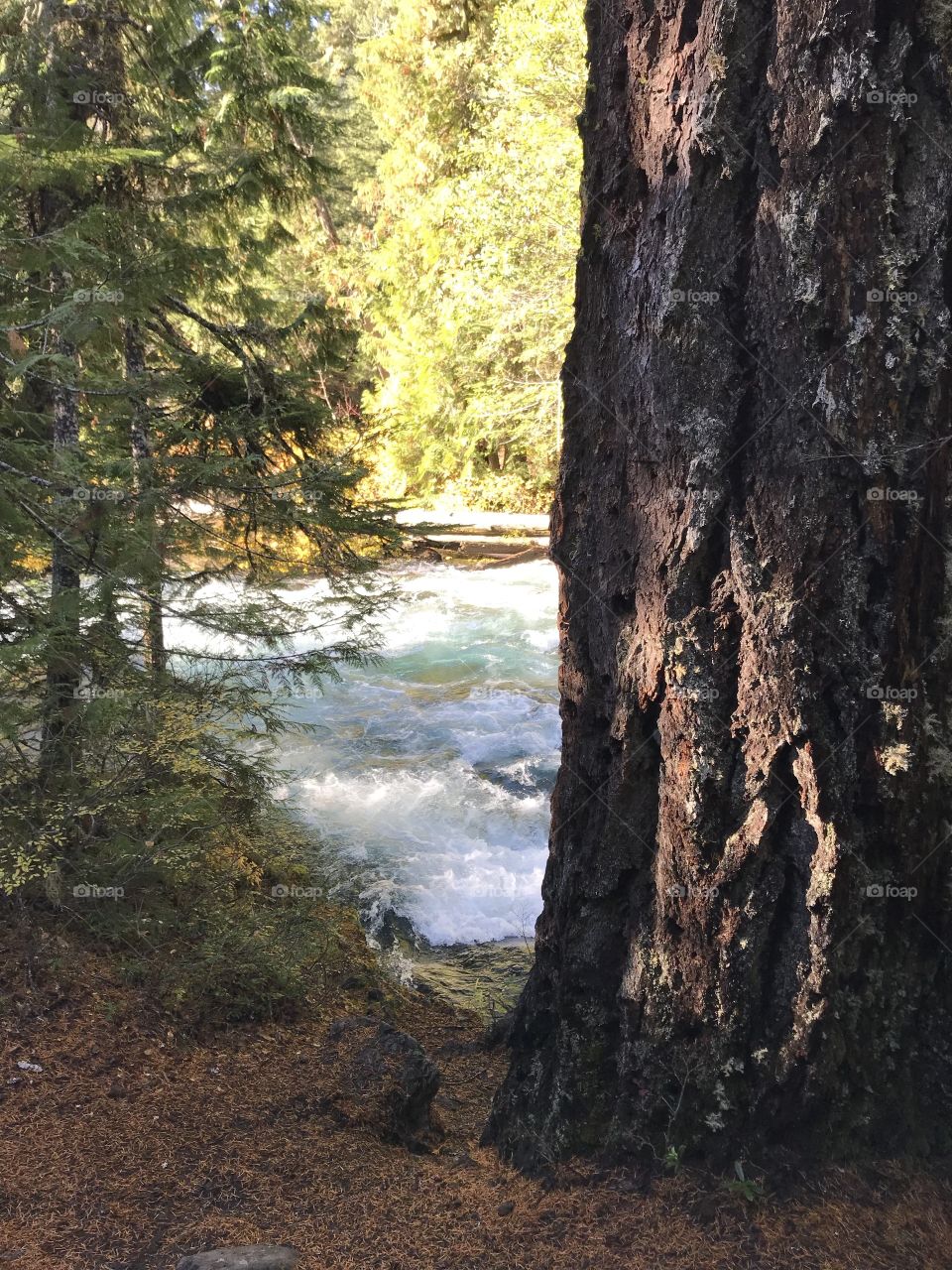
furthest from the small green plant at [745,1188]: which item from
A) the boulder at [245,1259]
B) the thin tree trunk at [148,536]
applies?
the thin tree trunk at [148,536]

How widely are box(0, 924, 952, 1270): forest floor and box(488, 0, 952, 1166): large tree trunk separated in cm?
18

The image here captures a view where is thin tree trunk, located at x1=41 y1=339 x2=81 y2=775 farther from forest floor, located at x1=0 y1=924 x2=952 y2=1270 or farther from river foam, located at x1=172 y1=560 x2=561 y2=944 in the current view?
river foam, located at x1=172 y1=560 x2=561 y2=944

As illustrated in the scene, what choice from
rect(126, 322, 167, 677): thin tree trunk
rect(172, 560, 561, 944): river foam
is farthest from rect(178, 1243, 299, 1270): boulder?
rect(172, 560, 561, 944): river foam

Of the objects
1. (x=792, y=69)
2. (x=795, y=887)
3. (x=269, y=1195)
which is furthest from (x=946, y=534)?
(x=269, y=1195)

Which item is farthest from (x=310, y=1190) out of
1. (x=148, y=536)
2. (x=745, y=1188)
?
(x=148, y=536)

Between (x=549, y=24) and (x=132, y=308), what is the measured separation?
11846mm

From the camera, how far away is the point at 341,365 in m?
7.14

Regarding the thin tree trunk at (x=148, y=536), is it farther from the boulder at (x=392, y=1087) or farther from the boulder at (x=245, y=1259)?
the boulder at (x=245, y=1259)

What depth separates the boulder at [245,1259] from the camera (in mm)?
2338

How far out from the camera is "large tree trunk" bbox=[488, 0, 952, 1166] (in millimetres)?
2195

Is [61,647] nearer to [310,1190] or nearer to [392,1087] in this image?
[392,1087]

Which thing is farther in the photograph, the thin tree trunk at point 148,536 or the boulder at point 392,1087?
the thin tree trunk at point 148,536

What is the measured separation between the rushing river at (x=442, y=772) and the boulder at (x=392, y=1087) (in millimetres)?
2722

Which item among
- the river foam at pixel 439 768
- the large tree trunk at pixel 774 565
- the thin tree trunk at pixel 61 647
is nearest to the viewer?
the large tree trunk at pixel 774 565
